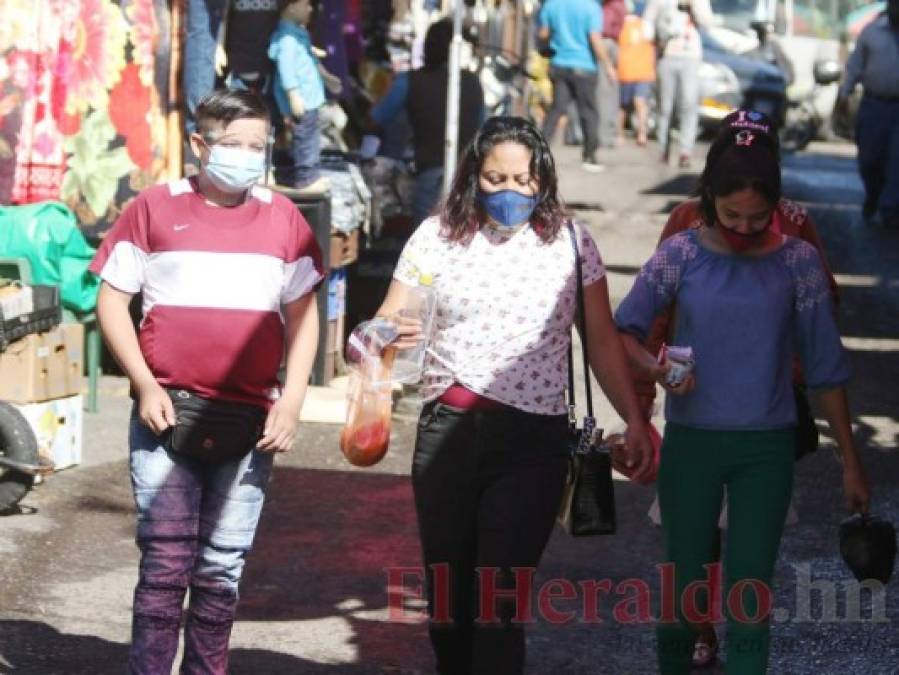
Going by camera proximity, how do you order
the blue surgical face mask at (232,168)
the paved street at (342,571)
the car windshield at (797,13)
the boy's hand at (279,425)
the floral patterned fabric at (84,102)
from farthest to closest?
1. the car windshield at (797,13)
2. the floral patterned fabric at (84,102)
3. the paved street at (342,571)
4. the boy's hand at (279,425)
5. the blue surgical face mask at (232,168)

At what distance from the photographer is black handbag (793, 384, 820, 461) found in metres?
5.87

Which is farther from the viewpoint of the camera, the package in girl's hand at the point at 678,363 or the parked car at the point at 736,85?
the parked car at the point at 736,85

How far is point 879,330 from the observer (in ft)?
45.5

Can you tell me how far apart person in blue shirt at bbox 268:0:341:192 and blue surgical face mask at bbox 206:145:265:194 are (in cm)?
615

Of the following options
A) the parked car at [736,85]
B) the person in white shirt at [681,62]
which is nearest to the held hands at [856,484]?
the person in white shirt at [681,62]

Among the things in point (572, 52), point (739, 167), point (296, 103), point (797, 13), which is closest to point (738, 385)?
point (739, 167)

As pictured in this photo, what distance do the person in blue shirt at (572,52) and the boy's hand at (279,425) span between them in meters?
14.8

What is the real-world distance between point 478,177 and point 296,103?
21.2ft

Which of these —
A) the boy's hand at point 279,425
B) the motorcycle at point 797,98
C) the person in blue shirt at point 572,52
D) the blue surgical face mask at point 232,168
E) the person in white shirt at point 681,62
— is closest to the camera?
the blue surgical face mask at point 232,168

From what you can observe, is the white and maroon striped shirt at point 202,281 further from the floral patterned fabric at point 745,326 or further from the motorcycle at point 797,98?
the motorcycle at point 797,98

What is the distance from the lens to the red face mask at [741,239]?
17.7ft

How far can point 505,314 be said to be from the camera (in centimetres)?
539

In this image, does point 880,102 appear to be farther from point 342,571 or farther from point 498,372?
point 498,372

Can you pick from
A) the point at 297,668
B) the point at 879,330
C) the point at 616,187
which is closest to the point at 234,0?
the point at 879,330
